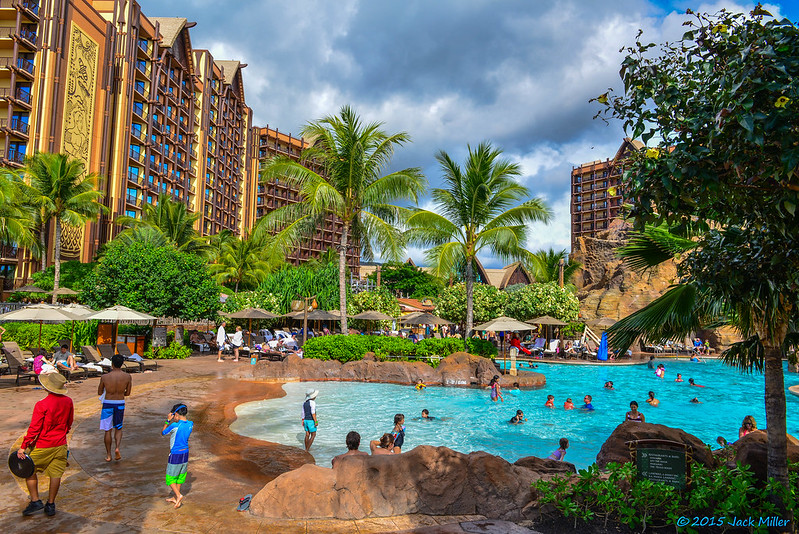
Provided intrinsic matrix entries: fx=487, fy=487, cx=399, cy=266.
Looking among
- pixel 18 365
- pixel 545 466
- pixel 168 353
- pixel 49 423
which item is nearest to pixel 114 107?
pixel 168 353

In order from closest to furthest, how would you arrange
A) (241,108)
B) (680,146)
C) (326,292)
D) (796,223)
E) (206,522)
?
1. (680,146)
2. (796,223)
3. (206,522)
4. (326,292)
5. (241,108)

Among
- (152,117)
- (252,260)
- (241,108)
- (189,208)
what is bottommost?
(252,260)

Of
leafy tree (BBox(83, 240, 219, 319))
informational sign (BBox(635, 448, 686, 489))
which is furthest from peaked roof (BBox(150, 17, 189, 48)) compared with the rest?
informational sign (BBox(635, 448, 686, 489))

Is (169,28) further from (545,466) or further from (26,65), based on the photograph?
(545,466)

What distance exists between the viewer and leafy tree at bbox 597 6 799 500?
2.96 m

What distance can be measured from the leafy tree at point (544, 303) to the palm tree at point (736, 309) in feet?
69.7

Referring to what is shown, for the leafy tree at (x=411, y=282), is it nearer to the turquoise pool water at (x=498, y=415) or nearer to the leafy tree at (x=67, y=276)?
the leafy tree at (x=67, y=276)

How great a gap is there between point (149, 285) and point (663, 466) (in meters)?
19.1

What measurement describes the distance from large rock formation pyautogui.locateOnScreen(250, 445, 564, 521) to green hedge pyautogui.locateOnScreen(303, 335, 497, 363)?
480 inches

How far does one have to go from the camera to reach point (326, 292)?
93.0ft

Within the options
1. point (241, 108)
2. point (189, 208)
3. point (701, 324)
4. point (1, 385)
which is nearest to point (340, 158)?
point (1, 385)

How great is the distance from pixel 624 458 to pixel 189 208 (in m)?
51.2

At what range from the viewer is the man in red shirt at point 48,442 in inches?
186

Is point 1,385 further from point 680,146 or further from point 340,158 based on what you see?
point 680,146
